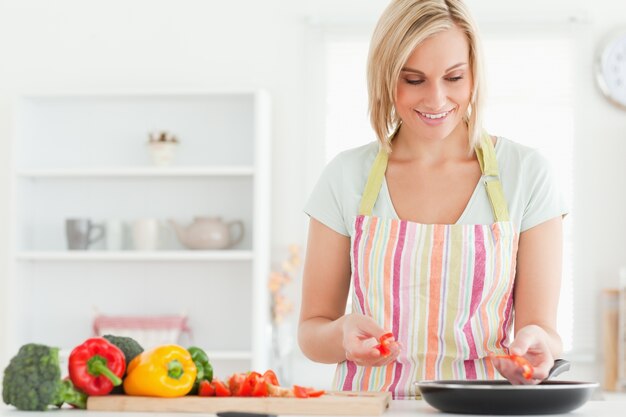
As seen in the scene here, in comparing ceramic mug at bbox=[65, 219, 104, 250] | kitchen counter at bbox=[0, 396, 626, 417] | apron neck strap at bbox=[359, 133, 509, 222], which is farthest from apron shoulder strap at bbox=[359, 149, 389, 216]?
ceramic mug at bbox=[65, 219, 104, 250]

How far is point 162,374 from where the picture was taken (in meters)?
1.62

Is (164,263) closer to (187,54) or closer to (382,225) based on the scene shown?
(187,54)

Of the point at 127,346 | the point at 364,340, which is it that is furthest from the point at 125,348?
the point at 364,340

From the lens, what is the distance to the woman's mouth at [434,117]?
1965 mm

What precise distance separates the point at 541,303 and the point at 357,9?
142 inches

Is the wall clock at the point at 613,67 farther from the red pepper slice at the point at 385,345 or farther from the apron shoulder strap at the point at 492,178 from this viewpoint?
the red pepper slice at the point at 385,345

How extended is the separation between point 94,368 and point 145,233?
142 inches

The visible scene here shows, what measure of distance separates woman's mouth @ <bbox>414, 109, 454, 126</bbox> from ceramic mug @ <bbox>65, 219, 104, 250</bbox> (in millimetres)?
3511

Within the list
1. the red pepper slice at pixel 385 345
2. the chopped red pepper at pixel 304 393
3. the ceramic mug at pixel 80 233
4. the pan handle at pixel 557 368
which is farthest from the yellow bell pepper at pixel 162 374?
the ceramic mug at pixel 80 233

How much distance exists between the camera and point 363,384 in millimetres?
2006

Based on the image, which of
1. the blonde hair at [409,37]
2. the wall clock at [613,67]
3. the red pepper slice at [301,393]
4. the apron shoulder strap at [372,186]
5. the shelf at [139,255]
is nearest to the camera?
the red pepper slice at [301,393]

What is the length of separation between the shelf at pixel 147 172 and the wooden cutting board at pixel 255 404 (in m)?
3.50

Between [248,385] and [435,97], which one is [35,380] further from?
[435,97]

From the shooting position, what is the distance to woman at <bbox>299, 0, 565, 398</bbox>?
196cm
